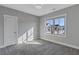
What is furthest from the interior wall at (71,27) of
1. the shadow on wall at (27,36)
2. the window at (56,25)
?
the shadow on wall at (27,36)

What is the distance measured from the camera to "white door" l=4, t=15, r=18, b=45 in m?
5.38

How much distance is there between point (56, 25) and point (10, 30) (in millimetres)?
3455

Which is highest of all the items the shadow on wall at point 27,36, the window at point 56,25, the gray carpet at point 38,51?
the window at point 56,25

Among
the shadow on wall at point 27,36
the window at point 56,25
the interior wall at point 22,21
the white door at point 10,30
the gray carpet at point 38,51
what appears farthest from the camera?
the shadow on wall at point 27,36

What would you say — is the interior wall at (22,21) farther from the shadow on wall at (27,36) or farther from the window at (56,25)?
the window at (56,25)

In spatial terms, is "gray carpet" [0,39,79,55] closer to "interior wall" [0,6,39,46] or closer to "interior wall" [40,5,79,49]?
"interior wall" [40,5,79,49]

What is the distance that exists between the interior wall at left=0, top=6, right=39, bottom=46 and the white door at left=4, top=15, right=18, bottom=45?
9.4 inches

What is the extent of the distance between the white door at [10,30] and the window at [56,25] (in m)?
2.84

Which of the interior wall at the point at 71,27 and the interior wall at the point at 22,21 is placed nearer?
the interior wall at the point at 71,27

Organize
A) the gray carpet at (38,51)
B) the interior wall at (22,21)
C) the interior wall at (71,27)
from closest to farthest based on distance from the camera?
the gray carpet at (38,51), the interior wall at (71,27), the interior wall at (22,21)

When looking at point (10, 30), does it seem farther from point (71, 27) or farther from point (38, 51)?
point (71, 27)

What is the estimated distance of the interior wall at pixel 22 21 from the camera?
5102mm

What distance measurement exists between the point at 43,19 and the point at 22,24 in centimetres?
221

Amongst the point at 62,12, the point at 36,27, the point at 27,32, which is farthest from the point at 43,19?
the point at 62,12
